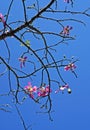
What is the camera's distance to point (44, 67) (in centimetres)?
339

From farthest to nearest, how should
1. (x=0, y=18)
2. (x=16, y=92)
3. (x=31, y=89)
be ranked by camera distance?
(x=31, y=89), (x=16, y=92), (x=0, y=18)

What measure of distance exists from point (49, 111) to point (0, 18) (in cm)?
108

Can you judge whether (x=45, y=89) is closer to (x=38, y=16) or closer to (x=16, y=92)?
(x=16, y=92)

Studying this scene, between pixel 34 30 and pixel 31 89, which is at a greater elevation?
pixel 34 30

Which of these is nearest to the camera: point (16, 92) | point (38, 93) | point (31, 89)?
point (16, 92)

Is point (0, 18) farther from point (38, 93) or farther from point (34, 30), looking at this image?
point (38, 93)

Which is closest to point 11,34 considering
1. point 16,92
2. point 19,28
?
point 19,28

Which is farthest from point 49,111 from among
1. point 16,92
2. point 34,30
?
point 34,30

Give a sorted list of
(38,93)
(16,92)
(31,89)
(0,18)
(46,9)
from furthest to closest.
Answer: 1. (31,89)
2. (38,93)
3. (16,92)
4. (0,18)
5. (46,9)

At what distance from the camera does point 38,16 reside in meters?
3.16

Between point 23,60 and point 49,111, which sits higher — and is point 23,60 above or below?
above

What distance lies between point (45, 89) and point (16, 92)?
90 centimetres

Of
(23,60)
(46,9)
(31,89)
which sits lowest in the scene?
(31,89)

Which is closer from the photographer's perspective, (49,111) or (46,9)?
(46,9)
